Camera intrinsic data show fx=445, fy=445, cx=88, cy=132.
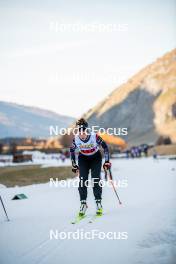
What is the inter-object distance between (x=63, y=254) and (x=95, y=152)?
3307mm

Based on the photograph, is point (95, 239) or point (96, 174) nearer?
point (95, 239)

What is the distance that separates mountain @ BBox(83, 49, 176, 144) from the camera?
138 metres

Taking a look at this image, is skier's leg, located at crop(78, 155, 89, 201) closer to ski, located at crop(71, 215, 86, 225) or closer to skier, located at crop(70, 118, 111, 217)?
skier, located at crop(70, 118, 111, 217)

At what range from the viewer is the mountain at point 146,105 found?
13800 centimetres

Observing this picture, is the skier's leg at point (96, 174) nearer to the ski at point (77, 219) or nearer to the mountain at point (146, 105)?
the ski at point (77, 219)

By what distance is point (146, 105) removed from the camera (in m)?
151

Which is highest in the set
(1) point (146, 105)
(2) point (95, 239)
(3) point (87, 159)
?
(1) point (146, 105)

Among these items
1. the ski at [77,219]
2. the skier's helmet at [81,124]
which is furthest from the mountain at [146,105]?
the ski at [77,219]

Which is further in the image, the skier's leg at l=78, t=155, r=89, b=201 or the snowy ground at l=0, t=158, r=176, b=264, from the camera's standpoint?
the skier's leg at l=78, t=155, r=89, b=201

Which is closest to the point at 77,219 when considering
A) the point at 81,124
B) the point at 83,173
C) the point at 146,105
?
the point at 83,173

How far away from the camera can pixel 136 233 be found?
20.9 ft

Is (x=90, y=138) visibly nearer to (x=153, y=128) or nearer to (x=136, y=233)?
(x=136, y=233)

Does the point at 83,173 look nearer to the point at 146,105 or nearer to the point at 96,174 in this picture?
the point at 96,174

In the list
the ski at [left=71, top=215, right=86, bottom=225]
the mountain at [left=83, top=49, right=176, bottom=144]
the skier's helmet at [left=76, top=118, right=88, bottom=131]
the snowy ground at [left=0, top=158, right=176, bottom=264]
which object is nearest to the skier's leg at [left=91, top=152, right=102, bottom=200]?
the snowy ground at [left=0, top=158, right=176, bottom=264]
